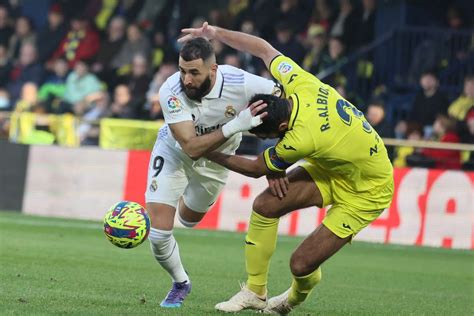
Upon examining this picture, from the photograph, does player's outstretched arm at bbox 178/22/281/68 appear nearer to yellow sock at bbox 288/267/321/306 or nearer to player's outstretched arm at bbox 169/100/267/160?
player's outstretched arm at bbox 169/100/267/160

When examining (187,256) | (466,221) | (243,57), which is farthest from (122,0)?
(187,256)

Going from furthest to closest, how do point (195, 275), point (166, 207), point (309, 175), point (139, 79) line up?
point (139, 79) < point (195, 275) < point (166, 207) < point (309, 175)

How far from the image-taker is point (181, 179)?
30.1 feet

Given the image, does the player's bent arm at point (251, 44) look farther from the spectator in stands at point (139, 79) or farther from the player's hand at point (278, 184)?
the spectator in stands at point (139, 79)

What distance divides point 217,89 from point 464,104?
984 centimetres

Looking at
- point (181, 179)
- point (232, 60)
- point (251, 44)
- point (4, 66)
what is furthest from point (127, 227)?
point (4, 66)

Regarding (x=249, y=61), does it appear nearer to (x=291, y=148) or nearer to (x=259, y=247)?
(x=259, y=247)

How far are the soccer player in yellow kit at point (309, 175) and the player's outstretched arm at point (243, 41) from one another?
21 millimetres

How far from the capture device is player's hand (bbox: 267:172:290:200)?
27.1 feet

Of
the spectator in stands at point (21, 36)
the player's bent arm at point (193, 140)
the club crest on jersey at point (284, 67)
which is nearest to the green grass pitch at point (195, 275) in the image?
the player's bent arm at point (193, 140)

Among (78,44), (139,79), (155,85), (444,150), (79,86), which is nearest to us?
(444,150)

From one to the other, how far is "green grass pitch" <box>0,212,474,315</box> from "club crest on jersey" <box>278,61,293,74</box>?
73.5 inches

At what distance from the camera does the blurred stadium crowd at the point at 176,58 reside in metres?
18.1

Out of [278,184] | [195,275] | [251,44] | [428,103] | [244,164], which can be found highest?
[251,44]
